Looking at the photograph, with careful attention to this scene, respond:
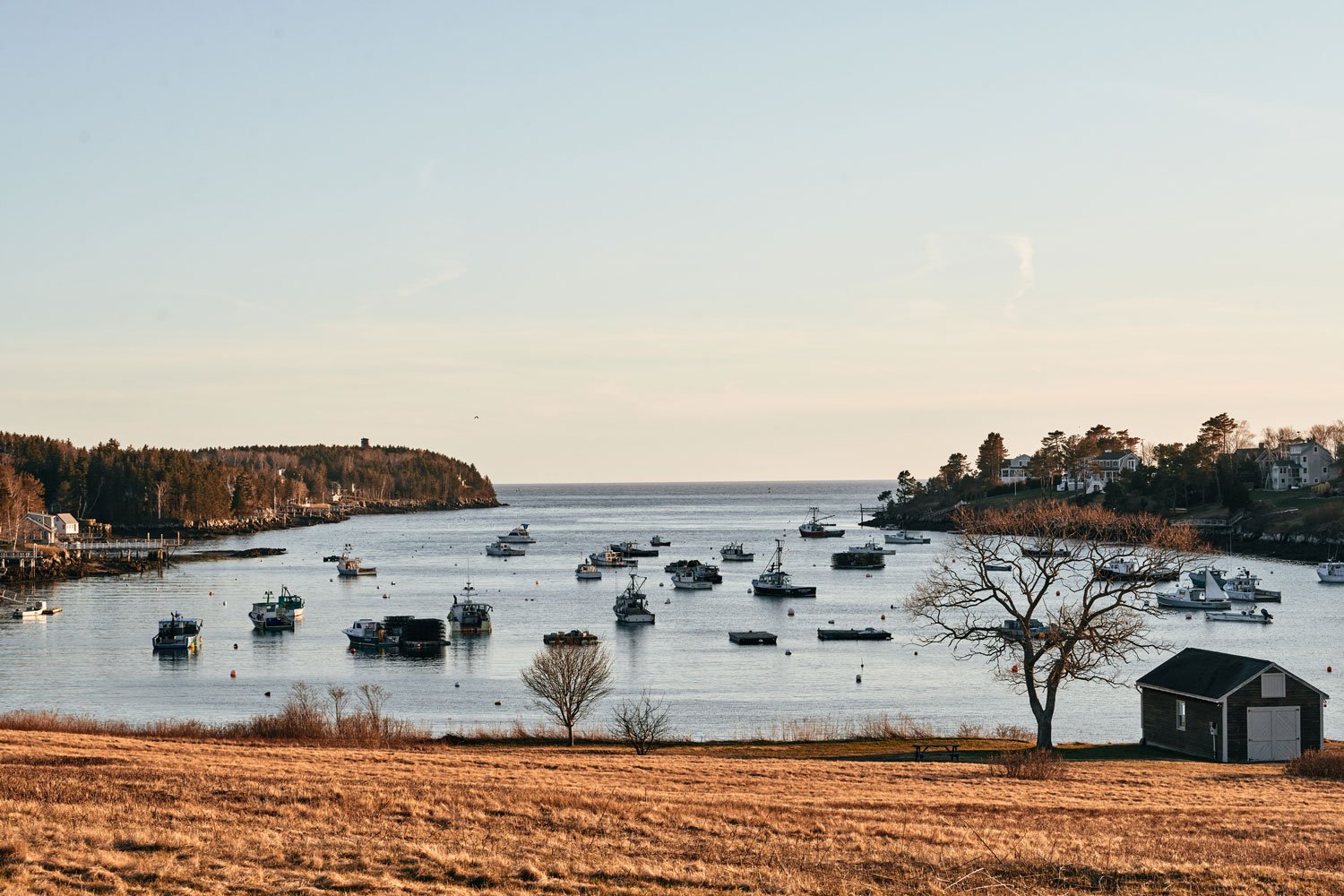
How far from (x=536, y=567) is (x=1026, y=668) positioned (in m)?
119

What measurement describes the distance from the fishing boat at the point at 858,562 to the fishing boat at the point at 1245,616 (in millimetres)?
57299

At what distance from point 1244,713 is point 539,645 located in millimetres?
50300

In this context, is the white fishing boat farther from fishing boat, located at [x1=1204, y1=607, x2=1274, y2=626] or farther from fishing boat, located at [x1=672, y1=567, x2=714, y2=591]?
fishing boat, located at [x1=672, y1=567, x2=714, y2=591]

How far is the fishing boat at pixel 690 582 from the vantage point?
128m

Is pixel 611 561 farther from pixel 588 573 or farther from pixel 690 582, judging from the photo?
pixel 690 582

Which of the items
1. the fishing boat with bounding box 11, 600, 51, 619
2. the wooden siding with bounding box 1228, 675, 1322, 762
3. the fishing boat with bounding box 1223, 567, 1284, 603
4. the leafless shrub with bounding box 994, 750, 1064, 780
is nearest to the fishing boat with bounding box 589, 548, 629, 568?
the fishing boat with bounding box 11, 600, 51, 619

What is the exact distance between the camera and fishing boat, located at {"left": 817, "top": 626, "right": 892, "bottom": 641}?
8731 centimetres

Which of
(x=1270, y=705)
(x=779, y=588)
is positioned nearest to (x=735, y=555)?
(x=779, y=588)

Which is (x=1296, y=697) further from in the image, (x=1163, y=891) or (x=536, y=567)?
(x=536, y=567)

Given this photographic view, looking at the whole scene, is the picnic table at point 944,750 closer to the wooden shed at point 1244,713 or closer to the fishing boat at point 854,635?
the wooden shed at point 1244,713

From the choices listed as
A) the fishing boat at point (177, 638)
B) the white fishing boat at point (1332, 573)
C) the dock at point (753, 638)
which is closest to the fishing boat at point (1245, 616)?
the white fishing boat at point (1332, 573)

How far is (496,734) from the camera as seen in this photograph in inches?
1893

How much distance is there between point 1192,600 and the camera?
110562 mm

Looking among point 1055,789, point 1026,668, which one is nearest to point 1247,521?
point 1026,668
